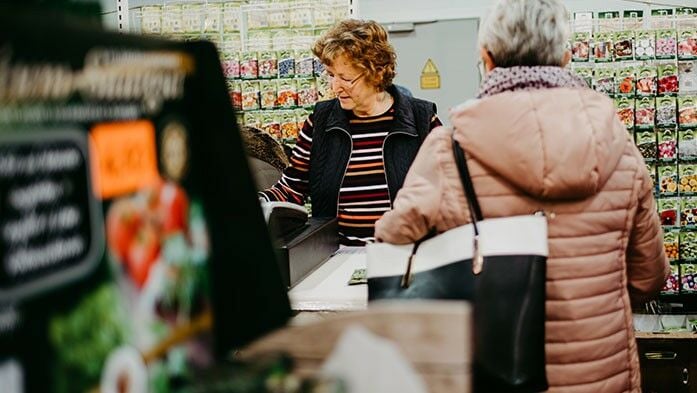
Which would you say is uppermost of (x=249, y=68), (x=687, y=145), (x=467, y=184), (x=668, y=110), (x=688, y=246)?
(x=249, y=68)

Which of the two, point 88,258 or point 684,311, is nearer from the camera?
point 88,258

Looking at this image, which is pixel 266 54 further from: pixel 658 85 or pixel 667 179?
pixel 667 179

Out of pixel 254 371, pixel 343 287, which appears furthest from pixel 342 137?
pixel 254 371

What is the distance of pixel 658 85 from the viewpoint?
4.98 m

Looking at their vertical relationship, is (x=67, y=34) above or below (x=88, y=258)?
above

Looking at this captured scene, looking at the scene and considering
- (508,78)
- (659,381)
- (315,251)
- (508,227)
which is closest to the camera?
(508,227)

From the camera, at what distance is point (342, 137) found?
3.20 m

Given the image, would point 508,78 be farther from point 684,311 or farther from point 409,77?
point 409,77

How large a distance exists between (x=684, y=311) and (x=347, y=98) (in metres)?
3.14

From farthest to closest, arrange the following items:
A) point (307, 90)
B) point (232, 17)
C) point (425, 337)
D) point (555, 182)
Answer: point (232, 17), point (307, 90), point (555, 182), point (425, 337)

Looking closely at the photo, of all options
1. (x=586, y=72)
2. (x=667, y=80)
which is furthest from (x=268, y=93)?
(x=667, y=80)

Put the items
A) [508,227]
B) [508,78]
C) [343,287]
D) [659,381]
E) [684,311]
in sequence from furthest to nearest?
1. [684,311]
2. [659,381]
3. [343,287]
4. [508,78]
5. [508,227]

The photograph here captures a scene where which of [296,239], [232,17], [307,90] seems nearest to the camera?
[296,239]

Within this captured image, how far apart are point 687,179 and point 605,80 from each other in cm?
79
